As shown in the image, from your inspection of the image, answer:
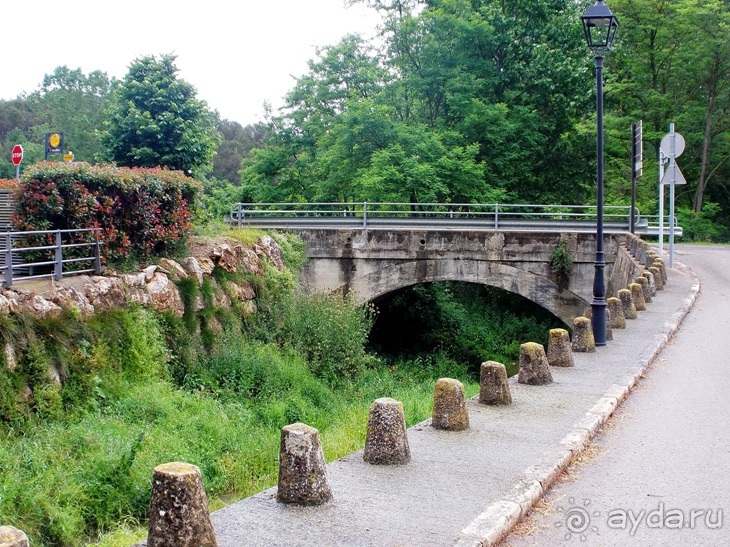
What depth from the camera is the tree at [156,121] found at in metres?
19.6

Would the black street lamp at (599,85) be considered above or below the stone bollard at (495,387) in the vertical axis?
above

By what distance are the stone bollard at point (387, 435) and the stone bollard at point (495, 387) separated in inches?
79.8

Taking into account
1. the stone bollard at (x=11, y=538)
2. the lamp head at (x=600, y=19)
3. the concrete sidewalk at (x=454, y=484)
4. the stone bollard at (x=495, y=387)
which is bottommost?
the concrete sidewalk at (x=454, y=484)

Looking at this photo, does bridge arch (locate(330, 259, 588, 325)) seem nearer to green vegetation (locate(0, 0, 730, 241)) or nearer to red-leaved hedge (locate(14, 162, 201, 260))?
green vegetation (locate(0, 0, 730, 241))

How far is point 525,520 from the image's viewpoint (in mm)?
4793

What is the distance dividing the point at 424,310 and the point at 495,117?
7770 mm

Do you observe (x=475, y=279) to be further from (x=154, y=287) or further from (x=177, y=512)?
(x=177, y=512)

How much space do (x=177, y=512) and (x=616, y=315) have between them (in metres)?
9.80

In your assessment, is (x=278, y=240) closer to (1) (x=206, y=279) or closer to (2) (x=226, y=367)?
(1) (x=206, y=279)

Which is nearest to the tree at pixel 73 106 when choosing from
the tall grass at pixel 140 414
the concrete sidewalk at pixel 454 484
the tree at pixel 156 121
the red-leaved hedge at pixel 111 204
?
the tree at pixel 156 121

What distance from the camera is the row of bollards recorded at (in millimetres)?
3893

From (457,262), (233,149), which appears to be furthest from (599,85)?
(233,149)

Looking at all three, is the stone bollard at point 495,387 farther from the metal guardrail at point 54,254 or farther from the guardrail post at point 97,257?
the guardrail post at point 97,257

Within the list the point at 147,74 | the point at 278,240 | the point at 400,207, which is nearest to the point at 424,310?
the point at 400,207
